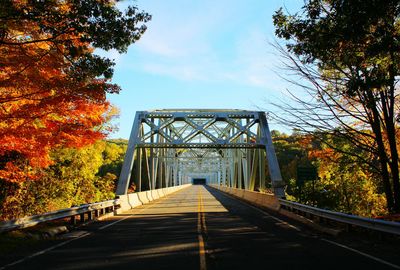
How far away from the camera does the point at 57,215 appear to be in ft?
39.7

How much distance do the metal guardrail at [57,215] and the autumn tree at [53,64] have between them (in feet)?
9.41

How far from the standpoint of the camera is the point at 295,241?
993 cm

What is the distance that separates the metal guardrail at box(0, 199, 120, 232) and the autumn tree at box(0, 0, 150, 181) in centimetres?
287

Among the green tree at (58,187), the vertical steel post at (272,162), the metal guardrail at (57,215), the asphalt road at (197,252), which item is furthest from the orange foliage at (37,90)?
the vertical steel post at (272,162)

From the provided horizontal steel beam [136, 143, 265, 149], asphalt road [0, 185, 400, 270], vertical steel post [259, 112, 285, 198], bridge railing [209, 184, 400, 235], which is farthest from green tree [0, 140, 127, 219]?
vertical steel post [259, 112, 285, 198]

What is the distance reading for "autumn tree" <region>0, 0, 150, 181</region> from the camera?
10047 mm

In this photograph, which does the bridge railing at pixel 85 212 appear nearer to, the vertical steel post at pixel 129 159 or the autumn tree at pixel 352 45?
the vertical steel post at pixel 129 159

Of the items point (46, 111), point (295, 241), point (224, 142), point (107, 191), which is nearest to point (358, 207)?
point (224, 142)

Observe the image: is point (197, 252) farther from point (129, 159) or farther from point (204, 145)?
point (204, 145)

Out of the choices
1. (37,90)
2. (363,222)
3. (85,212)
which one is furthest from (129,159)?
(363,222)

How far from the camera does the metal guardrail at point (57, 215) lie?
936 centimetres

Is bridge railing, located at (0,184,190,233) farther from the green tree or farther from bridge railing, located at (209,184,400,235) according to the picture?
bridge railing, located at (209,184,400,235)

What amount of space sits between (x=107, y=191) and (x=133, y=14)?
2358cm

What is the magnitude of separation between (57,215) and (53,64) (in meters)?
4.78
